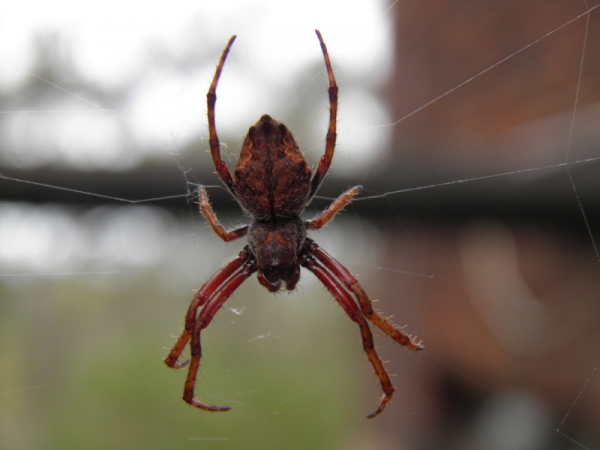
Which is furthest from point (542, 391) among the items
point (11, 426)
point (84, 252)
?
point (11, 426)

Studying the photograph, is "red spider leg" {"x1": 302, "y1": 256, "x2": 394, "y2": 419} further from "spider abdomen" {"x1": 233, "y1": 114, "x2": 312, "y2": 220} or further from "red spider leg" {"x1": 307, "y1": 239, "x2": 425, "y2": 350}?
A: "spider abdomen" {"x1": 233, "y1": 114, "x2": 312, "y2": 220}

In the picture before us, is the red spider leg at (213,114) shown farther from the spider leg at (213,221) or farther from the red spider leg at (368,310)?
the red spider leg at (368,310)

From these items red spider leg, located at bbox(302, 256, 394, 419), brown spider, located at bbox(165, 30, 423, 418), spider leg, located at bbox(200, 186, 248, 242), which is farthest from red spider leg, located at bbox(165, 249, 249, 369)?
red spider leg, located at bbox(302, 256, 394, 419)

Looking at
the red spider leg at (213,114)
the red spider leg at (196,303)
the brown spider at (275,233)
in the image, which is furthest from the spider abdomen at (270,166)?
the red spider leg at (196,303)

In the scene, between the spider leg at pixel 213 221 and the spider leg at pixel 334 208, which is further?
the spider leg at pixel 213 221

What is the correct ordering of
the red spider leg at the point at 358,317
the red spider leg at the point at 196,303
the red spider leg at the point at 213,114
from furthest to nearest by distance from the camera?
the red spider leg at the point at 196,303, the red spider leg at the point at 358,317, the red spider leg at the point at 213,114

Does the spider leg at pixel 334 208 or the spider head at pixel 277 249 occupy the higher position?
the spider leg at pixel 334 208
